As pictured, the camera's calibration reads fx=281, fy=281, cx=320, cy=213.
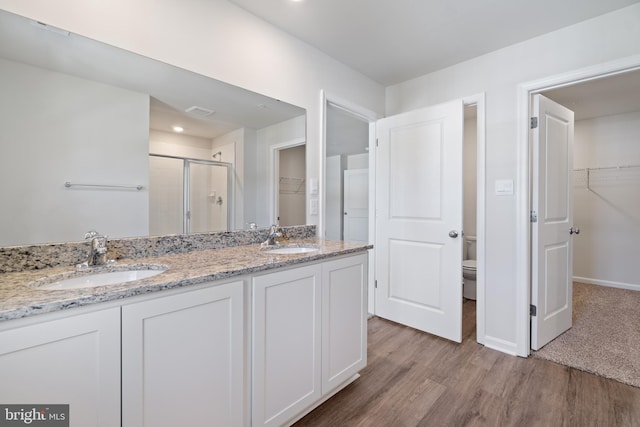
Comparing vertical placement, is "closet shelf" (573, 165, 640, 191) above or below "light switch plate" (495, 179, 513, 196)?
above

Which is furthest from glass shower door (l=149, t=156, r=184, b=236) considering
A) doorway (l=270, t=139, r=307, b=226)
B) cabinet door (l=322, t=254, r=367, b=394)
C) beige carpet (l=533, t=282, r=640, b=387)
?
beige carpet (l=533, t=282, r=640, b=387)

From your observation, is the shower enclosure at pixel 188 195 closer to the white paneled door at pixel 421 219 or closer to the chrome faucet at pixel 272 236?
the chrome faucet at pixel 272 236

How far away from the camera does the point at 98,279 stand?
117 centimetres

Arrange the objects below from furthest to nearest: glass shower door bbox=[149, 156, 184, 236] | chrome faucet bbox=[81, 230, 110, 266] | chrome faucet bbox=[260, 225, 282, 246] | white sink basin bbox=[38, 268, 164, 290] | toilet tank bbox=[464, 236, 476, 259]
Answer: toilet tank bbox=[464, 236, 476, 259] < chrome faucet bbox=[260, 225, 282, 246] < glass shower door bbox=[149, 156, 184, 236] < chrome faucet bbox=[81, 230, 110, 266] < white sink basin bbox=[38, 268, 164, 290]

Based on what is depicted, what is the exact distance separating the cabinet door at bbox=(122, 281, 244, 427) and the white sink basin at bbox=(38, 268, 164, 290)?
0.94ft

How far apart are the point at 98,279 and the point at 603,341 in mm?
3476

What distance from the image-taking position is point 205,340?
105cm

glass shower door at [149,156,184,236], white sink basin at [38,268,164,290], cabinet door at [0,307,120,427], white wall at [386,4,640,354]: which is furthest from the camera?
white wall at [386,4,640,354]

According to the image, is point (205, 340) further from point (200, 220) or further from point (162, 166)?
point (162, 166)

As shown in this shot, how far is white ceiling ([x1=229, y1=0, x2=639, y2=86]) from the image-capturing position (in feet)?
5.68

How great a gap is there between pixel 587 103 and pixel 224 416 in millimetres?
4780

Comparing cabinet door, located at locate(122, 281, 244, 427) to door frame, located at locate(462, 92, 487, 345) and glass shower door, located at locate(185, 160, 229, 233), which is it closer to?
glass shower door, located at locate(185, 160, 229, 233)

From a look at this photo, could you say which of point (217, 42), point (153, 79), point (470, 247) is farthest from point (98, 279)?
point (470, 247)

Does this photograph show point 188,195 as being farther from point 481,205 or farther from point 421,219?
point 481,205
